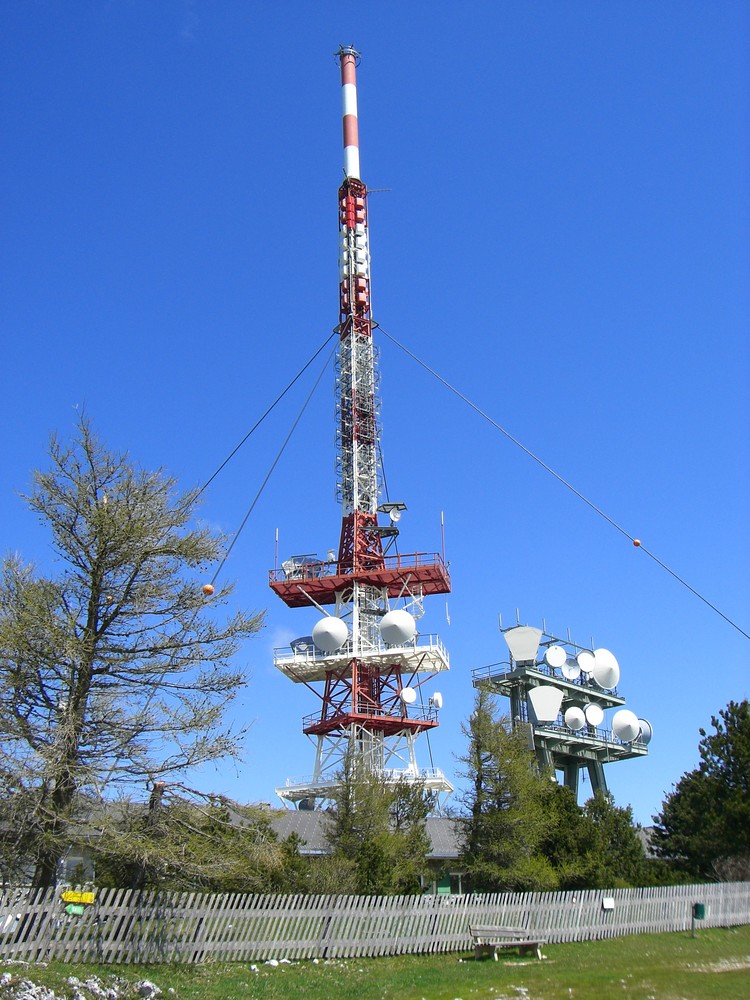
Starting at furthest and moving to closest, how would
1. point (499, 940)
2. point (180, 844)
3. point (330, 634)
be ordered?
1. point (330, 634)
2. point (499, 940)
3. point (180, 844)

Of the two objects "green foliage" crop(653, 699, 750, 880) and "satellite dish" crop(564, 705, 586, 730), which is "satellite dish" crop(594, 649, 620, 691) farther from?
"green foliage" crop(653, 699, 750, 880)

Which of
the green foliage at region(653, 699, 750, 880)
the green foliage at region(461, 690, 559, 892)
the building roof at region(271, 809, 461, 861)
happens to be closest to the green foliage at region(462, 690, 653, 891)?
the green foliage at region(461, 690, 559, 892)

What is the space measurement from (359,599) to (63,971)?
35.7m

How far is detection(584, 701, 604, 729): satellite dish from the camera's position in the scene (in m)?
50.5

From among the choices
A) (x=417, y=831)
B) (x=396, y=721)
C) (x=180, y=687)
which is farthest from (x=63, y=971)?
(x=396, y=721)

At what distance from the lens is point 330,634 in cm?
4788

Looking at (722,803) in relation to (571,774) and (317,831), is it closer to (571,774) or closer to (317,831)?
(571,774)

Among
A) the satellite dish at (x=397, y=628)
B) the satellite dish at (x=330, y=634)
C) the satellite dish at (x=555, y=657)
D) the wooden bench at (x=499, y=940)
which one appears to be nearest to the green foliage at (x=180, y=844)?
the wooden bench at (x=499, y=940)

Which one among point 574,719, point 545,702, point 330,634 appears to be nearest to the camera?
point 545,702

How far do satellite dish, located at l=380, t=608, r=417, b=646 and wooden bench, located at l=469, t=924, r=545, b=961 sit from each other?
25.7m

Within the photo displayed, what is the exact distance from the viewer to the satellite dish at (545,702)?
4703 cm

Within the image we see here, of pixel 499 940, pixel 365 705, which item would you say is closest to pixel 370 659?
pixel 365 705

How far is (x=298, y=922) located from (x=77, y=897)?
17.8 ft

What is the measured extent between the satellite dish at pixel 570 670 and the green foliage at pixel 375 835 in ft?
57.4
